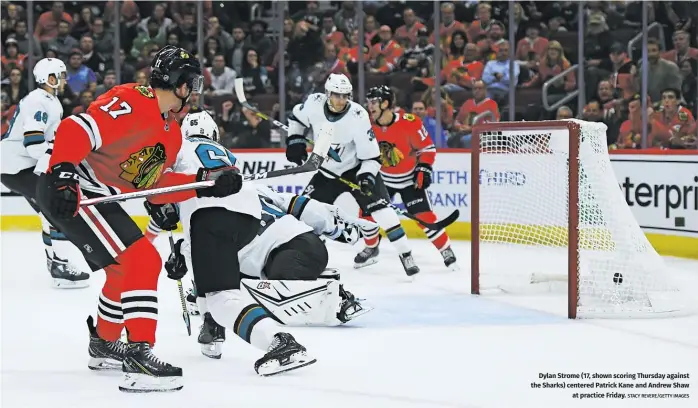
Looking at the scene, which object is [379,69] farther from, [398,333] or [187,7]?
[398,333]

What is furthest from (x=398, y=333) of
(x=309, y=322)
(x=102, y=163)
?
(x=102, y=163)

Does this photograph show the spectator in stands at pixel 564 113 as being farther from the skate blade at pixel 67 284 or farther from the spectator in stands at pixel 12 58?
the spectator in stands at pixel 12 58

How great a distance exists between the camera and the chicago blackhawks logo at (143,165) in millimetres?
3262

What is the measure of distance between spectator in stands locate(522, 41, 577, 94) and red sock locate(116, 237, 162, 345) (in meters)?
5.59

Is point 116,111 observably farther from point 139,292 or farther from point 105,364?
point 105,364

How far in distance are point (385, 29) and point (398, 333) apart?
5.06 m

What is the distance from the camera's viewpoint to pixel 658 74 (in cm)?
770

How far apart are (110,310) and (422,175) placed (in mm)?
3323

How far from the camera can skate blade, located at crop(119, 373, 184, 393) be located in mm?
3188

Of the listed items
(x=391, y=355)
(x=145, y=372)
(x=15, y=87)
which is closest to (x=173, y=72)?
(x=145, y=372)

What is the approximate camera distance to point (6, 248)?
7.64 m

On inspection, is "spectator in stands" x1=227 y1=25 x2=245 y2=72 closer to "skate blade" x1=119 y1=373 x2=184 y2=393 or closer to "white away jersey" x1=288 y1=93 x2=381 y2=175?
"white away jersey" x1=288 y1=93 x2=381 y2=175

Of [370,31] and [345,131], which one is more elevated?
[370,31]

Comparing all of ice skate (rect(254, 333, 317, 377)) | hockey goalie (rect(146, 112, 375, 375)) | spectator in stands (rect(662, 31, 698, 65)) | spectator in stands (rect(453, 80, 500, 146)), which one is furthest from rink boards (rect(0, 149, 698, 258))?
ice skate (rect(254, 333, 317, 377))
